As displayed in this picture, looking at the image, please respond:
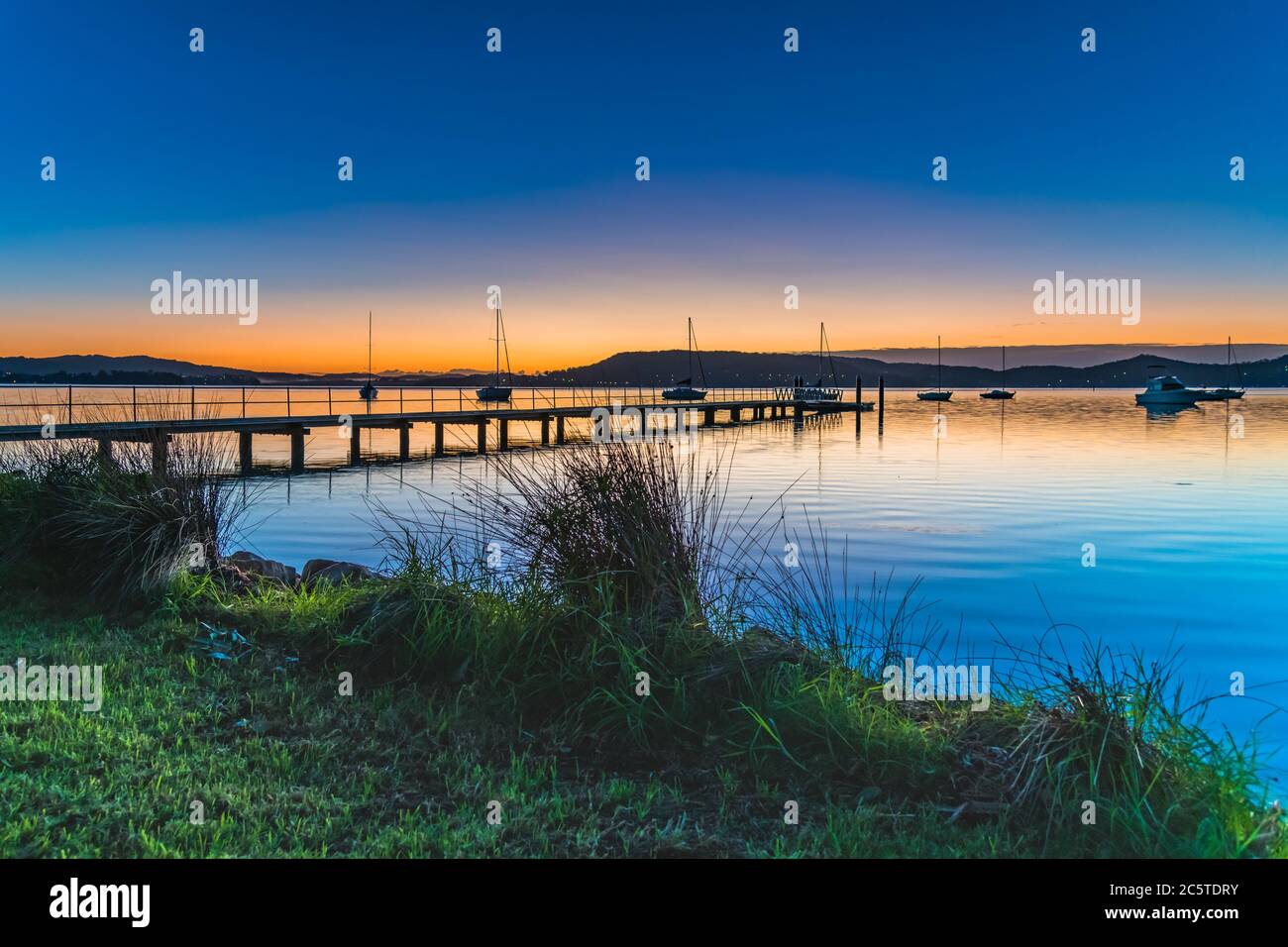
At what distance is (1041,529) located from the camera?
2353 centimetres

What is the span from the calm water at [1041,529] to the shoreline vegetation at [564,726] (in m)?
2.68

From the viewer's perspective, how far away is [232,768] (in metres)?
5.37

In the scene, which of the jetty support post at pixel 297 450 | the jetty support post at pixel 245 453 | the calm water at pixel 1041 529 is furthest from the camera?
the jetty support post at pixel 297 450

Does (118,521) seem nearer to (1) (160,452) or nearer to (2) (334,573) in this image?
(1) (160,452)

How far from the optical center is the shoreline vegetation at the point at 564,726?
15.2 ft

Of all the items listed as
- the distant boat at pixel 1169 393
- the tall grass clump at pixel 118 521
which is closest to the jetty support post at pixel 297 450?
the tall grass clump at pixel 118 521

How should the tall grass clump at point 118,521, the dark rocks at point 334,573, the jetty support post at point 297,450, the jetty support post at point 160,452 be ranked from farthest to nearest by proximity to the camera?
the jetty support post at point 297,450 < the dark rocks at point 334,573 < the jetty support post at point 160,452 < the tall grass clump at point 118,521

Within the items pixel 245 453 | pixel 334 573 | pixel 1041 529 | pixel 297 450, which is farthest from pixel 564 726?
pixel 297 450

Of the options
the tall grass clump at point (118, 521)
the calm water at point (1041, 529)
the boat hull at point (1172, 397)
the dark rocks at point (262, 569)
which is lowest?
the calm water at point (1041, 529)

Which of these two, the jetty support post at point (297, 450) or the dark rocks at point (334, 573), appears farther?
the jetty support post at point (297, 450)

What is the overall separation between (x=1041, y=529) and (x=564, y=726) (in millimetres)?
20592

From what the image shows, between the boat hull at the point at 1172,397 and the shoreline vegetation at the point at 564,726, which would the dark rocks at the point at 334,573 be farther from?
the boat hull at the point at 1172,397

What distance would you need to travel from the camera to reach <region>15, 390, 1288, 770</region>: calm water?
13711 millimetres

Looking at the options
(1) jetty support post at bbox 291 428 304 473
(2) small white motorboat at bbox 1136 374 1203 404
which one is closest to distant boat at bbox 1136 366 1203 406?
(2) small white motorboat at bbox 1136 374 1203 404
